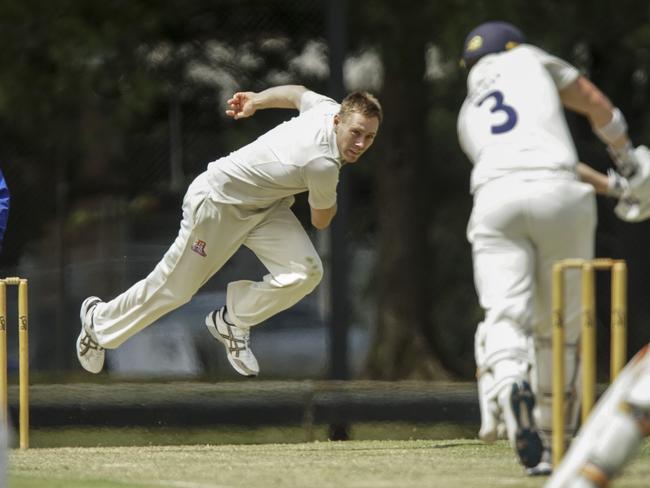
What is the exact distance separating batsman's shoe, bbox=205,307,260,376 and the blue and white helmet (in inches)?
92.6

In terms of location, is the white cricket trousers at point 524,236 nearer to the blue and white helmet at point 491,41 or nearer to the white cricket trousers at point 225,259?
the blue and white helmet at point 491,41

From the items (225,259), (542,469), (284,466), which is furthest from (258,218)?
(542,469)

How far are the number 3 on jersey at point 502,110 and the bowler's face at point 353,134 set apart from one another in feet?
4.21

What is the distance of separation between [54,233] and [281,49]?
2.43 m

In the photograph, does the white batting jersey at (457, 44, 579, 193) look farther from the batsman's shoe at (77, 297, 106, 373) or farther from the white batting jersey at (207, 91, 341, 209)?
the batsman's shoe at (77, 297, 106, 373)

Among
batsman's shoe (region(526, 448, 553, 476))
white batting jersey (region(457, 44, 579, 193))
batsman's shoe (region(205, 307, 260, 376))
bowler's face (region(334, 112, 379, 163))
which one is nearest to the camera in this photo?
white batting jersey (region(457, 44, 579, 193))

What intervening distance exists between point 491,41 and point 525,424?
160cm

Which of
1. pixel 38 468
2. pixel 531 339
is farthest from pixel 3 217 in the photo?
pixel 531 339

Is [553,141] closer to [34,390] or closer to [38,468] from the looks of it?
[38,468]

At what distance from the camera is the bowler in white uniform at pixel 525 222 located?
6379 millimetres

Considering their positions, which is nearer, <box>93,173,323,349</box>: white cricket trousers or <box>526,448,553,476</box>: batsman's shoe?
<box>526,448,553,476</box>: batsman's shoe

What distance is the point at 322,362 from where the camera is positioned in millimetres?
13633

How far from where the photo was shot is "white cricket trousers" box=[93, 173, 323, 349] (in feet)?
27.2

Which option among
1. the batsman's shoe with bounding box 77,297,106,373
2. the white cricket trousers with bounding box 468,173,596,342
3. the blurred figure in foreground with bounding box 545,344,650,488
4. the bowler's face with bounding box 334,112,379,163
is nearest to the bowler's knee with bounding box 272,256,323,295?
the bowler's face with bounding box 334,112,379,163
